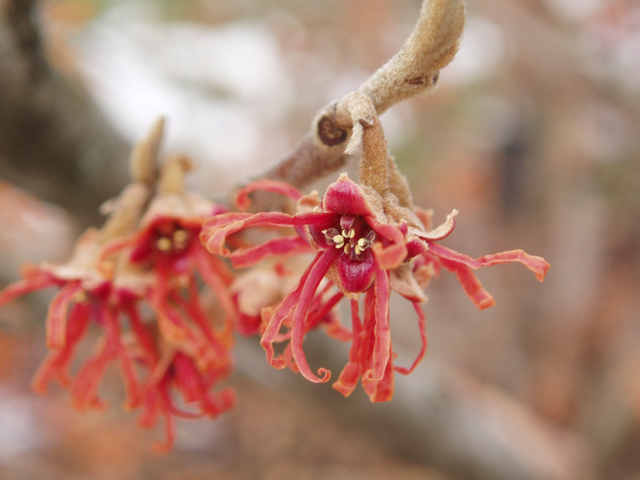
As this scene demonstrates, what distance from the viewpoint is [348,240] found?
0.55m

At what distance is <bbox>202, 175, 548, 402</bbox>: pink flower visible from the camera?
0.52 metres

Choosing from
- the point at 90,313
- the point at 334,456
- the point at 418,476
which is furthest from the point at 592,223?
the point at 90,313

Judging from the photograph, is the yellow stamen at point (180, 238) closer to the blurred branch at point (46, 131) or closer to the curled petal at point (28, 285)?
the curled petal at point (28, 285)

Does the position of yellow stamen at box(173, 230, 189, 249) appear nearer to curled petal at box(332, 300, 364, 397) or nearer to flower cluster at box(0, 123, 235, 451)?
flower cluster at box(0, 123, 235, 451)

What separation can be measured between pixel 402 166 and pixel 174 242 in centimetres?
351

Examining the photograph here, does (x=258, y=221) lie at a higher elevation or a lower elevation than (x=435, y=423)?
lower

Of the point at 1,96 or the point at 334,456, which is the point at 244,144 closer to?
the point at 334,456

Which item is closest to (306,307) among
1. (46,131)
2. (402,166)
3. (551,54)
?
(46,131)

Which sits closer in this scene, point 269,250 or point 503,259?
point 503,259

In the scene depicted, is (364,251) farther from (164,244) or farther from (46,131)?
(46,131)

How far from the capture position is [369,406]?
1854 millimetres

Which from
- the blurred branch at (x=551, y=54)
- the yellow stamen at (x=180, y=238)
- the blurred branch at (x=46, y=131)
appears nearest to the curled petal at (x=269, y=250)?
the yellow stamen at (x=180, y=238)

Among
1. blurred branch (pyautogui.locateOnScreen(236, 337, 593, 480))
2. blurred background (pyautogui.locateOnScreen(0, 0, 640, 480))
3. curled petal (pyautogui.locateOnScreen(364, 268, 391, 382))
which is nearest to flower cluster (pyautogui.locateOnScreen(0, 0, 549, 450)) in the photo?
curled petal (pyautogui.locateOnScreen(364, 268, 391, 382))

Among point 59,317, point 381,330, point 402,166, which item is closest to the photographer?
point 381,330
